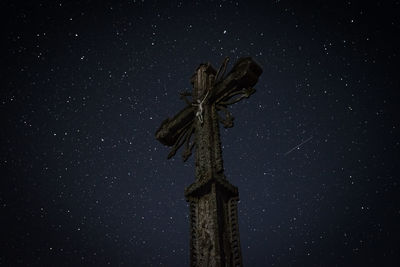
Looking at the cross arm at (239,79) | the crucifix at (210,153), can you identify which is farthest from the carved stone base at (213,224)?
the cross arm at (239,79)

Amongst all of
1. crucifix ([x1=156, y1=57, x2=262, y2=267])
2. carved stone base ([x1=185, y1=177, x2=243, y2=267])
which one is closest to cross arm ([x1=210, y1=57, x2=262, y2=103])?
crucifix ([x1=156, y1=57, x2=262, y2=267])

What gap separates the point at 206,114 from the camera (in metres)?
5.90

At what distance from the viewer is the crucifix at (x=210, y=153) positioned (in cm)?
414

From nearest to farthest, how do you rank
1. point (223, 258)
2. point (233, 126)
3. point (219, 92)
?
point (223, 258), point (233, 126), point (219, 92)

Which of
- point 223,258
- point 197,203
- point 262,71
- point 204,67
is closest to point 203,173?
point 197,203

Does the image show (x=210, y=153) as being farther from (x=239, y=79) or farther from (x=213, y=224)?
(x=239, y=79)

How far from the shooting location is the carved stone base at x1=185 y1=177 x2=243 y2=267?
4.05 meters

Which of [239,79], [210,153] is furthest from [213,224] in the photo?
[239,79]

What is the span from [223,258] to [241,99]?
3003 mm

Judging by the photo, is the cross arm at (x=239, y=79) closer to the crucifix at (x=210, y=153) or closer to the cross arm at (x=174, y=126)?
the crucifix at (x=210, y=153)

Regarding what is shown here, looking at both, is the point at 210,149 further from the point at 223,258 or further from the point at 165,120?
the point at 165,120

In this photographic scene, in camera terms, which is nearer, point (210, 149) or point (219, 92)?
point (210, 149)

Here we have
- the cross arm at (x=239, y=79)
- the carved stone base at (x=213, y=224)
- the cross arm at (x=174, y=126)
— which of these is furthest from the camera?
the cross arm at (x=174, y=126)

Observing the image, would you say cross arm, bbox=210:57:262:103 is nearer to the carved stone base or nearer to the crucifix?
the crucifix
